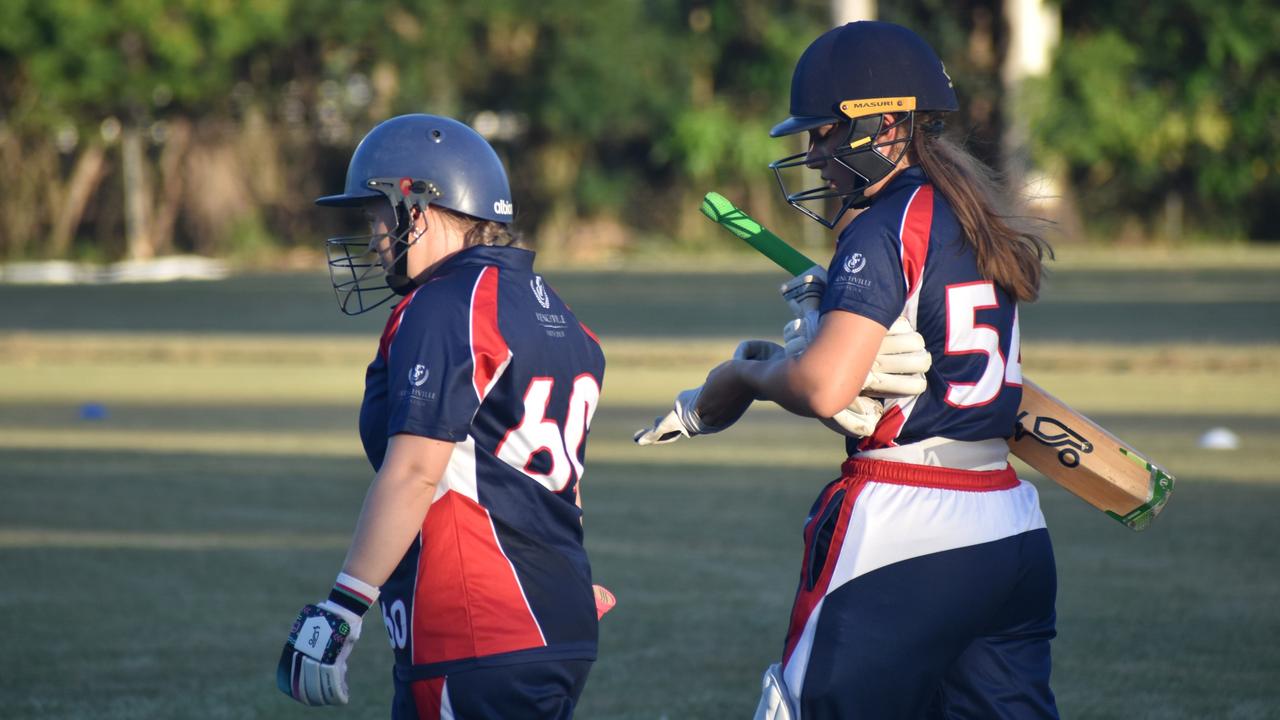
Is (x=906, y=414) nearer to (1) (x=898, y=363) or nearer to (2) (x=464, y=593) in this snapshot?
(1) (x=898, y=363)

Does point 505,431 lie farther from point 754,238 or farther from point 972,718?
point 972,718

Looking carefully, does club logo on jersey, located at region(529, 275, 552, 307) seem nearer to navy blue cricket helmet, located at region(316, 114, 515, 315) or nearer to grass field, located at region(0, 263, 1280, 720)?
navy blue cricket helmet, located at region(316, 114, 515, 315)

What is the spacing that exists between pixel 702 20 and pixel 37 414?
109 feet

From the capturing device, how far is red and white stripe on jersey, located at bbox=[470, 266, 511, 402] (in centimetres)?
342

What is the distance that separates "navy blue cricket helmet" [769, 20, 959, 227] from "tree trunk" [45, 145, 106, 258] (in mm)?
39013

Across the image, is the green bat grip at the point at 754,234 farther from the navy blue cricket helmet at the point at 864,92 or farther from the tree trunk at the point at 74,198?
the tree trunk at the point at 74,198

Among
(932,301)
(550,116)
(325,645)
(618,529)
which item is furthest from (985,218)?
(550,116)

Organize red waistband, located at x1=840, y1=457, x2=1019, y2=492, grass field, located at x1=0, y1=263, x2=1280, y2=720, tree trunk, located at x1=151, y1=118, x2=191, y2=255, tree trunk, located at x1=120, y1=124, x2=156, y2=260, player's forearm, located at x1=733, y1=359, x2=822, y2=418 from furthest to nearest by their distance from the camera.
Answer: tree trunk, located at x1=151, y1=118, x2=191, y2=255, tree trunk, located at x1=120, y1=124, x2=156, y2=260, grass field, located at x1=0, y1=263, x2=1280, y2=720, red waistband, located at x1=840, y1=457, x2=1019, y2=492, player's forearm, located at x1=733, y1=359, x2=822, y2=418

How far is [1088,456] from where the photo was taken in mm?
3879

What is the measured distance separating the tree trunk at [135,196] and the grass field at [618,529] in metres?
20.3

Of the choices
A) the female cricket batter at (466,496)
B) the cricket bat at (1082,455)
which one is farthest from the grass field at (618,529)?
the female cricket batter at (466,496)

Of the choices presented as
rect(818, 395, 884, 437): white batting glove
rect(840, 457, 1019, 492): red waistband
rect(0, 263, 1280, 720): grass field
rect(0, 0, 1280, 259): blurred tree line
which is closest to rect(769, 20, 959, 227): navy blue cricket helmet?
rect(818, 395, 884, 437): white batting glove

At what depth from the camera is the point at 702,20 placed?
45.6 metres

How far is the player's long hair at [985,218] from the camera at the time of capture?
3492mm
